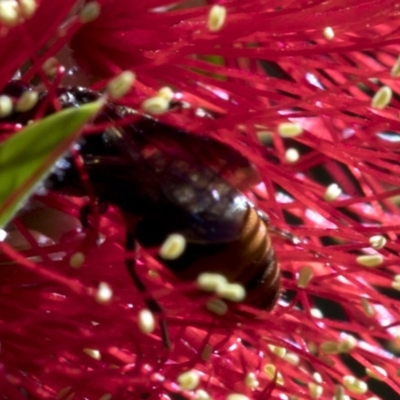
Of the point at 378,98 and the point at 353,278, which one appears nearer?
the point at 378,98

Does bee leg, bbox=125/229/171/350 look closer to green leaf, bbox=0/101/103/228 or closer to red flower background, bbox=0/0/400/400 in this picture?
red flower background, bbox=0/0/400/400

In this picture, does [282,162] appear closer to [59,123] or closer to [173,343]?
[173,343]

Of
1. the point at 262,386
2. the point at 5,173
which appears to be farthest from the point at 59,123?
the point at 262,386

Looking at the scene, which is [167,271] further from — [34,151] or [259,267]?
[34,151]

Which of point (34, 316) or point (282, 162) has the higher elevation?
point (282, 162)

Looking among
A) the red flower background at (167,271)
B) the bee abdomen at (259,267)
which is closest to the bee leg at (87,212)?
the red flower background at (167,271)

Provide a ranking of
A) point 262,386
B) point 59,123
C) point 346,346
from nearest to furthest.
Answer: point 59,123
point 346,346
point 262,386

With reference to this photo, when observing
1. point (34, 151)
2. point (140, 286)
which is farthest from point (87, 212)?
point (34, 151)
